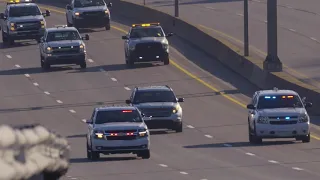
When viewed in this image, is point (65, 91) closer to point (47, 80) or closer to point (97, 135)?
point (47, 80)

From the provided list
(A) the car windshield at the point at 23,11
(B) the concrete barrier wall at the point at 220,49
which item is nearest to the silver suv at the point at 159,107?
(B) the concrete barrier wall at the point at 220,49

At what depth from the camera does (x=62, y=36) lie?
46.4 meters

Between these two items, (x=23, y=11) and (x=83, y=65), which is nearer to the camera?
(x=83, y=65)

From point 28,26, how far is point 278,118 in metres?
26.5

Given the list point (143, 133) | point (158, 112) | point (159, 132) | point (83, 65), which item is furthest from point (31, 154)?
point (83, 65)

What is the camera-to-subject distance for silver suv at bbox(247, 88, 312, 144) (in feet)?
93.0

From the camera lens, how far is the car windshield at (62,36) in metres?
46.0

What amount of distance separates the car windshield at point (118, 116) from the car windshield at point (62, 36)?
67.9ft

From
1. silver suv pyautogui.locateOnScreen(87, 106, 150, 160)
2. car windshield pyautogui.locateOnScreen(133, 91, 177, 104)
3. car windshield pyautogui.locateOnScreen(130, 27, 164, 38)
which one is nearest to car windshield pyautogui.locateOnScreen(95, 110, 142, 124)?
silver suv pyautogui.locateOnScreen(87, 106, 150, 160)

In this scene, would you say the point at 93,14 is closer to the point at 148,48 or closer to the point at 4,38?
the point at 4,38

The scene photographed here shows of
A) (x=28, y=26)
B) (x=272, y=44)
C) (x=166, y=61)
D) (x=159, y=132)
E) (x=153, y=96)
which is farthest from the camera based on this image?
(x=28, y=26)

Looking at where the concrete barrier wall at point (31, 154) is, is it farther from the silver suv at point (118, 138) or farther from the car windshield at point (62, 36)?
the car windshield at point (62, 36)

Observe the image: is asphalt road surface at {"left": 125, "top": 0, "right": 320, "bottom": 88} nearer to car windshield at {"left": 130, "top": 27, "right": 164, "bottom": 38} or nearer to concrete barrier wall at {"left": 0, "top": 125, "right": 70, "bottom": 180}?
car windshield at {"left": 130, "top": 27, "right": 164, "bottom": 38}

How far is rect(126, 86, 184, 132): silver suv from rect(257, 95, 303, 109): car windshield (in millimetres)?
2815
